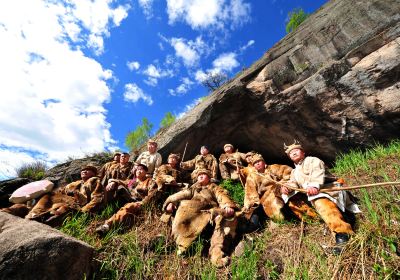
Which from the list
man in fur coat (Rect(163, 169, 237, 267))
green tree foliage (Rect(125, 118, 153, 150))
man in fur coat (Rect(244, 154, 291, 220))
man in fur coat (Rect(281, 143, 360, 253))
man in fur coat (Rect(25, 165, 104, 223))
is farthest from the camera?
green tree foliage (Rect(125, 118, 153, 150))

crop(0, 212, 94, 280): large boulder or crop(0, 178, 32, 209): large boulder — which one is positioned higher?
crop(0, 178, 32, 209): large boulder

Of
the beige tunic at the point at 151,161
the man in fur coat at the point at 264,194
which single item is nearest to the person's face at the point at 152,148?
the beige tunic at the point at 151,161

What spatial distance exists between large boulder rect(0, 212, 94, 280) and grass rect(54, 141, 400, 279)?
48 centimetres

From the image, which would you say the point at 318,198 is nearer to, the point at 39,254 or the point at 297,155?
the point at 297,155

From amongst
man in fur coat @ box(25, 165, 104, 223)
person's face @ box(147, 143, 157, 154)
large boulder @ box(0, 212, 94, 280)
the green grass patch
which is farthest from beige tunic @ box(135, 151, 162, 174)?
large boulder @ box(0, 212, 94, 280)

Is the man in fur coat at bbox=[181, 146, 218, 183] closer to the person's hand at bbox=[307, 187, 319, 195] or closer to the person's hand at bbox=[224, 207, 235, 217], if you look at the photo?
the person's hand at bbox=[224, 207, 235, 217]

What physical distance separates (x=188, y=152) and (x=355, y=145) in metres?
5.18

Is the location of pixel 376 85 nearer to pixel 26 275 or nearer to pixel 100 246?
pixel 100 246

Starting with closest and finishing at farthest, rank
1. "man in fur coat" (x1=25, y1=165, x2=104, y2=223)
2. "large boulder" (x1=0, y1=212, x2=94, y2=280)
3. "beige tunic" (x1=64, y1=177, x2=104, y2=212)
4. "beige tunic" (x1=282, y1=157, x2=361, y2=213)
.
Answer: "large boulder" (x1=0, y1=212, x2=94, y2=280), "beige tunic" (x1=282, y1=157, x2=361, y2=213), "man in fur coat" (x1=25, y1=165, x2=104, y2=223), "beige tunic" (x1=64, y1=177, x2=104, y2=212)

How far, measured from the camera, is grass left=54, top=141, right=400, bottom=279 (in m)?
3.07

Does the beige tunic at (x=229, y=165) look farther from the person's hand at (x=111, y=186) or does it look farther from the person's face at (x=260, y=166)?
the person's hand at (x=111, y=186)

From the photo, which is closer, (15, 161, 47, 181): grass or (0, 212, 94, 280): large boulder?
(0, 212, 94, 280): large boulder

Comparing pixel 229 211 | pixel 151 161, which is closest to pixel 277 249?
pixel 229 211

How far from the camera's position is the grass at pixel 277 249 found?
3070mm
